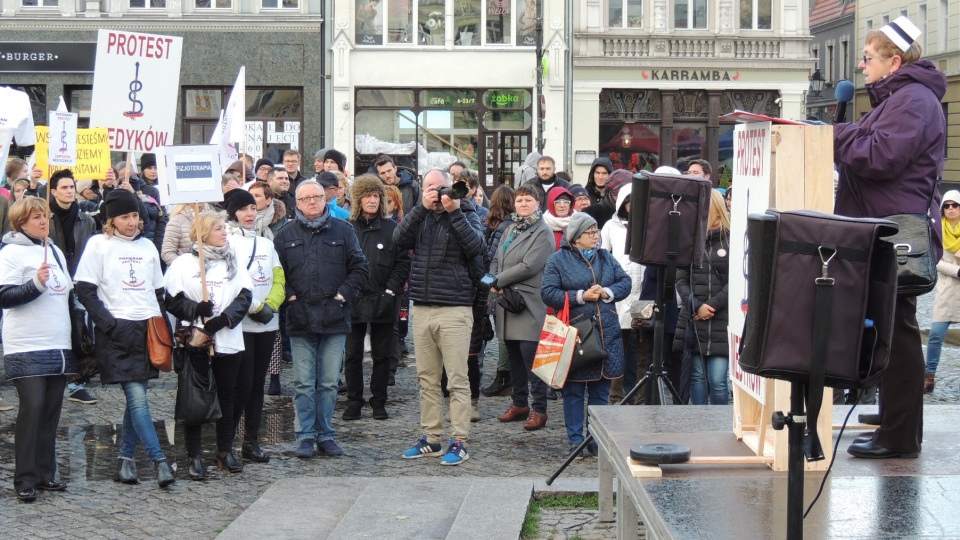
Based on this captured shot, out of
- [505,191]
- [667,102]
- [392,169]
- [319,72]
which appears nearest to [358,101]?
[319,72]

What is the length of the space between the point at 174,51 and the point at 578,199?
4044 millimetres

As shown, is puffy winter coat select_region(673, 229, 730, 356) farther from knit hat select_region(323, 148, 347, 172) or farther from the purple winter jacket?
knit hat select_region(323, 148, 347, 172)

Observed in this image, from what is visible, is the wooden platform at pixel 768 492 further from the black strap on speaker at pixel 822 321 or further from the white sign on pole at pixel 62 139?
the white sign on pole at pixel 62 139

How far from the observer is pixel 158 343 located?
8.33m

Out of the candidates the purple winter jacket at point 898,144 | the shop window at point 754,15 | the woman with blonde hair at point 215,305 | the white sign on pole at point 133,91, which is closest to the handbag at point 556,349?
Answer: the woman with blonde hair at point 215,305

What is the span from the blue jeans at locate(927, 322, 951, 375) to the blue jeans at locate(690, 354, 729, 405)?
11.5ft

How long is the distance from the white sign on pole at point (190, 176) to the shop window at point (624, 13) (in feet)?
90.3

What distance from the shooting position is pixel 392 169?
1402 cm

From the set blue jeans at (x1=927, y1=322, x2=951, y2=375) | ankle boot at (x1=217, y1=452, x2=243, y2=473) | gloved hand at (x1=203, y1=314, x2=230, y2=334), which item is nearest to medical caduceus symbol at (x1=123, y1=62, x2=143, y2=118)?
gloved hand at (x1=203, y1=314, x2=230, y2=334)

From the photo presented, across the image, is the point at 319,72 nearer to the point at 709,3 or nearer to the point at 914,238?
the point at 709,3

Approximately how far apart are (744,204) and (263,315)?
431cm

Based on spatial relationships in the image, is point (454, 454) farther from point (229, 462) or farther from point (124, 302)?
point (124, 302)

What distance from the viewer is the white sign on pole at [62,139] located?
40.2ft

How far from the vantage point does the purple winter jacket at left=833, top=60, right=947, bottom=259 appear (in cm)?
514
